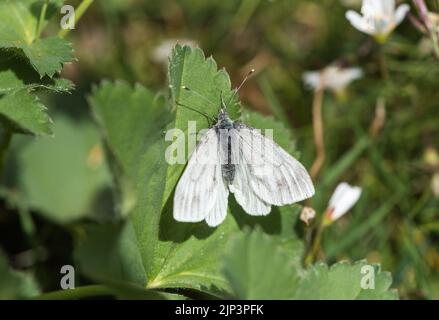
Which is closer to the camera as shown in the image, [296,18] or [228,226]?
[228,226]

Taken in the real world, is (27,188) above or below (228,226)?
above

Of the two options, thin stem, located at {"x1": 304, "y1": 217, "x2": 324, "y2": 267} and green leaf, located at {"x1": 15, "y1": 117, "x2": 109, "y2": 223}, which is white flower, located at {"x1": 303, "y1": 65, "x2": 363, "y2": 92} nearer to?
thin stem, located at {"x1": 304, "y1": 217, "x2": 324, "y2": 267}

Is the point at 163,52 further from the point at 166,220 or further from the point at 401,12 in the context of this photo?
the point at 166,220

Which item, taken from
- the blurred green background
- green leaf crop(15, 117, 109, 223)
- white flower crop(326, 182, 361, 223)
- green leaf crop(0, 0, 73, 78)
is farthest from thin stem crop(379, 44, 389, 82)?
Result: green leaf crop(0, 0, 73, 78)

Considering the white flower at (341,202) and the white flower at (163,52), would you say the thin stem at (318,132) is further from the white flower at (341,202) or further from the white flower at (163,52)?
the white flower at (163,52)
